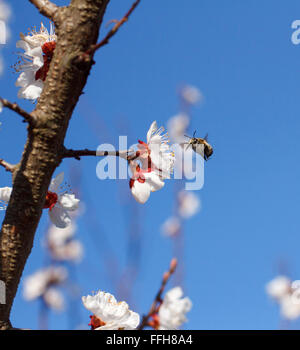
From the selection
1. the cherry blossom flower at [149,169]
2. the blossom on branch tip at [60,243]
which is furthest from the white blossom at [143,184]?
the blossom on branch tip at [60,243]

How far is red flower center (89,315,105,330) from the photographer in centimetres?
165

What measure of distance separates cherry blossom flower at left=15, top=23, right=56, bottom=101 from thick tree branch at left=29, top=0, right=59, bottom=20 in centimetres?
34

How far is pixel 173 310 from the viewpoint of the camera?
136 centimetres

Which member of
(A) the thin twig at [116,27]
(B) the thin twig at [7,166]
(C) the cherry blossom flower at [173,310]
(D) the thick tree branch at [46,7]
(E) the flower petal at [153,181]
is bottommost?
(C) the cherry blossom flower at [173,310]

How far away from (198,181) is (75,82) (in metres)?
0.77

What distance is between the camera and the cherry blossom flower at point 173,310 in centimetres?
132

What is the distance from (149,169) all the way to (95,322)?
1.98 ft

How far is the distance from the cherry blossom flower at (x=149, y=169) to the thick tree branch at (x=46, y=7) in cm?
57

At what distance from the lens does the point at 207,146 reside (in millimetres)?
2746

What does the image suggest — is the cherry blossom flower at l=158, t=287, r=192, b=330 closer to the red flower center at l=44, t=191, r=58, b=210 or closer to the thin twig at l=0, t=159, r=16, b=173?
the thin twig at l=0, t=159, r=16, b=173

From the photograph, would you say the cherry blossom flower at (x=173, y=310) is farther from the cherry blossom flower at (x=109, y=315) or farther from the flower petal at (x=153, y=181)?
the flower petal at (x=153, y=181)

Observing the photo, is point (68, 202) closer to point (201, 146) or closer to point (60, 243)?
point (201, 146)
